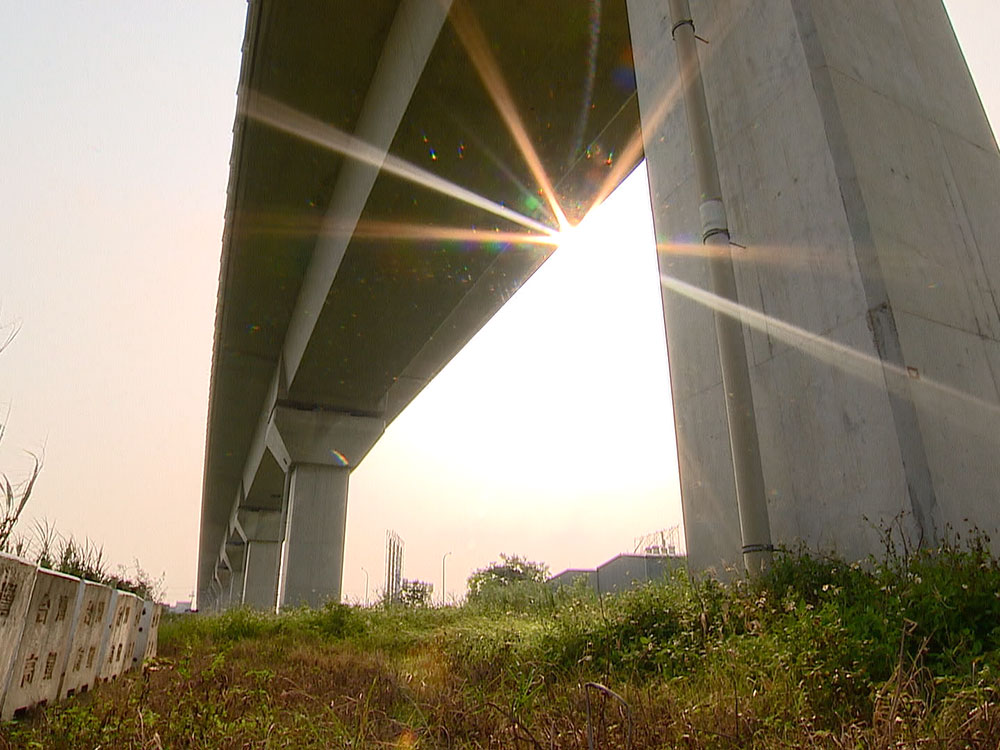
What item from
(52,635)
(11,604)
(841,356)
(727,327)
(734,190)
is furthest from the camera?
(734,190)

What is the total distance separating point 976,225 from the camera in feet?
16.4

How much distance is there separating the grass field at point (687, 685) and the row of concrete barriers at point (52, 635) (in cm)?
19

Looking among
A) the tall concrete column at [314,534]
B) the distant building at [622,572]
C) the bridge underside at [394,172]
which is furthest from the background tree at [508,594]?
the tall concrete column at [314,534]

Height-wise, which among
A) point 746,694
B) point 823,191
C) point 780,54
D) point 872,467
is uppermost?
point 780,54

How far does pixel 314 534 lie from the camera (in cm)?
2256

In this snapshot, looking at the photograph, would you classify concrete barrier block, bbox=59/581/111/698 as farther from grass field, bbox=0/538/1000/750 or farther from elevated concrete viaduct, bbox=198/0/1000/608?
elevated concrete viaduct, bbox=198/0/1000/608

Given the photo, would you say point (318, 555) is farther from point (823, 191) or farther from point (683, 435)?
point (823, 191)

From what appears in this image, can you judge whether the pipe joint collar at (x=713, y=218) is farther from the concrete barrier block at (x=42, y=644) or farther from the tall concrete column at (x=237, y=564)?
the tall concrete column at (x=237, y=564)

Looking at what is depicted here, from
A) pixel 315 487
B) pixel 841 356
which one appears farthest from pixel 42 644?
Answer: pixel 315 487

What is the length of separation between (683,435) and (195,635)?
30.1 ft

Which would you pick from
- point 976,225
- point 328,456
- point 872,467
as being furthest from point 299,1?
point 328,456

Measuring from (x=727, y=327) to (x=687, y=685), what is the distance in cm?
256

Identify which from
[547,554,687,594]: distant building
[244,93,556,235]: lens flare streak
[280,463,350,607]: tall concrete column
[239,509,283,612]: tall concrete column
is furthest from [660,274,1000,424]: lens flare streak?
[239,509,283,612]: tall concrete column

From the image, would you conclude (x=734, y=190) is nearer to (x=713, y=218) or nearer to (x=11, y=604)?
(x=713, y=218)
